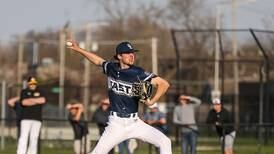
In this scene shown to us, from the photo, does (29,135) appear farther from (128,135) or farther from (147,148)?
(128,135)

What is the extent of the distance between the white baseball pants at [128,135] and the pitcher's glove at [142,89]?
1.04 feet

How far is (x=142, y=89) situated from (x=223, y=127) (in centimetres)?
812

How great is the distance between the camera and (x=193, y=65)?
5406 centimetres

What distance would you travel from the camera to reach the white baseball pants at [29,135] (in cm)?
1773

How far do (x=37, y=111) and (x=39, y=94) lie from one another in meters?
0.39

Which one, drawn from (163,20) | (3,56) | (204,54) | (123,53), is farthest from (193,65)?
(123,53)

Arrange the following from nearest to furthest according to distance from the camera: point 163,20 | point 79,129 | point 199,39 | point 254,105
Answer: point 79,129
point 254,105
point 199,39
point 163,20

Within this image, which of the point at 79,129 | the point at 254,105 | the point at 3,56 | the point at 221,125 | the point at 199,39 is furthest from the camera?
the point at 3,56

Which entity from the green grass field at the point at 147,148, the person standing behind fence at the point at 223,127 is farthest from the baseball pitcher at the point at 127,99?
the green grass field at the point at 147,148

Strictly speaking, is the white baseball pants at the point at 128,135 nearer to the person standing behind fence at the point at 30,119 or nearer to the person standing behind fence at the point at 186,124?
the person standing behind fence at the point at 30,119

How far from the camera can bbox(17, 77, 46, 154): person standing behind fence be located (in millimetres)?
17781

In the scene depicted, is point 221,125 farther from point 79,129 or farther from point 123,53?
point 123,53

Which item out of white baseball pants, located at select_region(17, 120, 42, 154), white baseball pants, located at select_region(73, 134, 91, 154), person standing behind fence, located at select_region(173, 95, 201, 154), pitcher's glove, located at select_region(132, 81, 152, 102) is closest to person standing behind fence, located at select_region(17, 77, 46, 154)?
white baseball pants, located at select_region(17, 120, 42, 154)

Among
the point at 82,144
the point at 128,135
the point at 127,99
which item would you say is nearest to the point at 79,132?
the point at 82,144
